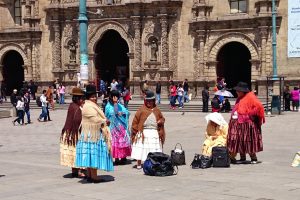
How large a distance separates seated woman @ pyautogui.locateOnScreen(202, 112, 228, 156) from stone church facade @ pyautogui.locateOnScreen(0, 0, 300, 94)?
2153 centimetres

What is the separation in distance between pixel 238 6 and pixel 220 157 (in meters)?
24.3

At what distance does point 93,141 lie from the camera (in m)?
10.2

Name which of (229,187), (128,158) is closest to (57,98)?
(128,158)

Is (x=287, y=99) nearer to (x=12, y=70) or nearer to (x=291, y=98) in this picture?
(x=291, y=98)

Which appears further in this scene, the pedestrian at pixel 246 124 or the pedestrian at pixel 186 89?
the pedestrian at pixel 186 89

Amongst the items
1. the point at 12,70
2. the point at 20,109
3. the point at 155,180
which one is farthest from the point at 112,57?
the point at 155,180

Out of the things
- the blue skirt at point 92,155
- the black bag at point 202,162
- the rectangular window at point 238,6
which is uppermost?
the rectangular window at point 238,6

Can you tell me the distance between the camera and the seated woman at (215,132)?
1243cm

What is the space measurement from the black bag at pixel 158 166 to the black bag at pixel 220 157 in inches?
45.5

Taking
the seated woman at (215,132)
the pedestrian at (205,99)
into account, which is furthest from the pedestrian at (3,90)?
the seated woman at (215,132)

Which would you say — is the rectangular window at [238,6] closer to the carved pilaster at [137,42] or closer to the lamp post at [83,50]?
the carved pilaster at [137,42]

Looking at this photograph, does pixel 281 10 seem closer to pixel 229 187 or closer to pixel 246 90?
pixel 246 90

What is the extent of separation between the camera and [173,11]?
36.4 m

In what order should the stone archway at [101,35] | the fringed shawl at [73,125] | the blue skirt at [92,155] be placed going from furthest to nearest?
1. the stone archway at [101,35]
2. the fringed shawl at [73,125]
3. the blue skirt at [92,155]
